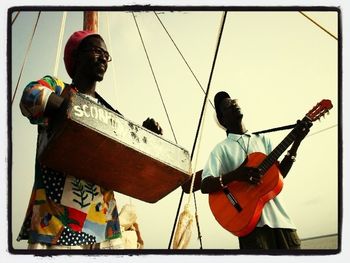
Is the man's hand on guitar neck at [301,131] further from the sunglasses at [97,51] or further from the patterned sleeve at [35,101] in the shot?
the patterned sleeve at [35,101]

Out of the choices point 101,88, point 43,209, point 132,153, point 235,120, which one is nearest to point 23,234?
point 43,209

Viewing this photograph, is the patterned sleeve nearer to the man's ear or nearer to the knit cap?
the knit cap

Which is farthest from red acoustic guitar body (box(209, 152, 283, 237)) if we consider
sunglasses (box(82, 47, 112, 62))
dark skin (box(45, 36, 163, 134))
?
sunglasses (box(82, 47, 112, 62))

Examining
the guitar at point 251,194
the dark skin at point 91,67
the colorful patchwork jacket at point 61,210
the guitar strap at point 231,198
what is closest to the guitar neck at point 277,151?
the guitar at point 251,194

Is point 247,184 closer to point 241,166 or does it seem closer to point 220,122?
point 241,166

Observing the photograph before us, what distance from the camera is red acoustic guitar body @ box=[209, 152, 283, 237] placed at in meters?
1.44

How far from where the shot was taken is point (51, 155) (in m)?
1.08

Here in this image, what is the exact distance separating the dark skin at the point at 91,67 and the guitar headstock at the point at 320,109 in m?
0.49

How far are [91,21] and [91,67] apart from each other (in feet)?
0.80

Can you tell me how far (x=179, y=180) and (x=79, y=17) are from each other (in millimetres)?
577

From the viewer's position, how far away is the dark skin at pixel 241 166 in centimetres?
144

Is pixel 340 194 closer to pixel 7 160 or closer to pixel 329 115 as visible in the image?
pixel 329 115

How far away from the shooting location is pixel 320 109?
141cm

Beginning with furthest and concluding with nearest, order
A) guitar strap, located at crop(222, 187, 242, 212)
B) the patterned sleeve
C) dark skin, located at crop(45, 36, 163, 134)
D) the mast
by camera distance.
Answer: guitar strap, located at crop(222, 187, 242, 212) < the mast < dark skin, located at crop(45, 36, 163, 134) < the patterned sleeve
